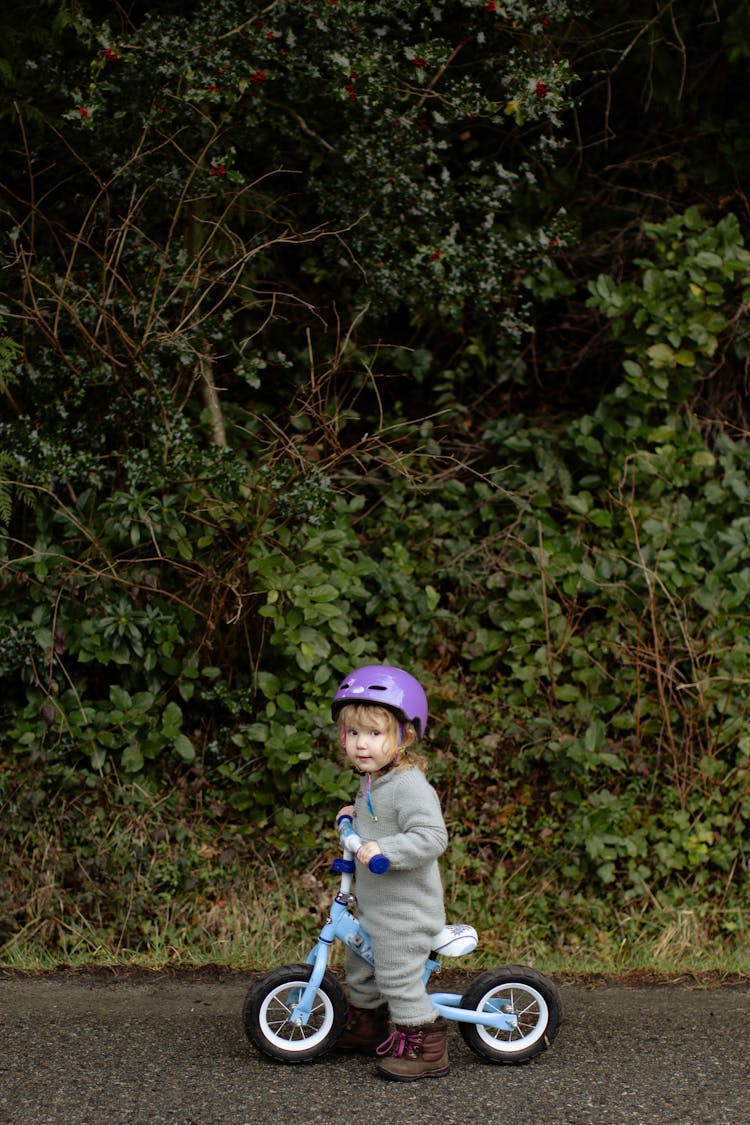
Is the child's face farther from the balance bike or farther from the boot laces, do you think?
the boot laces

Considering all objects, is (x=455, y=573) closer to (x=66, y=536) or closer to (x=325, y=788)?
(x=325, y=788)

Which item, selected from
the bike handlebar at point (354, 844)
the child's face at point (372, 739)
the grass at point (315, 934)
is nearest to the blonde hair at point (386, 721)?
the child's face at point (372, 739)

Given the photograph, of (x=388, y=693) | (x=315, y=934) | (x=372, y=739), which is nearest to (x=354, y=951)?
(x=372, y=739)

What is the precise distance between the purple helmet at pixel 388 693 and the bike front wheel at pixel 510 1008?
75 cm

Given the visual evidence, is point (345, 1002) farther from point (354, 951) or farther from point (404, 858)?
point (404, 858)

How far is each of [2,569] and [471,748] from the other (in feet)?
7.40

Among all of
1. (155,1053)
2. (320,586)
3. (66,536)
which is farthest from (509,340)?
(155,1053)

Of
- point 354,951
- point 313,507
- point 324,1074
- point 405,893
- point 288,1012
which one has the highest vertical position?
point 313,507

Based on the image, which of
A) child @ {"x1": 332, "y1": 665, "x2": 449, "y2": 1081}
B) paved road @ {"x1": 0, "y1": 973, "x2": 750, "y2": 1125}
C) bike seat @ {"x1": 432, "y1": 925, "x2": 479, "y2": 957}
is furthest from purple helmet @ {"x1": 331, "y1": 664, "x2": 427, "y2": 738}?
paved road @ {"x1": 0, "y1": 973, "x2": 750, "y2": 1125}

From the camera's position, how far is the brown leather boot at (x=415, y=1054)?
132 inches

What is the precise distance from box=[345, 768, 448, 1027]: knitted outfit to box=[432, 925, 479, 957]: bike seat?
0.09 feet

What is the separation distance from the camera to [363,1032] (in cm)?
356

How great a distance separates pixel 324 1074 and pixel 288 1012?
20 centimetres

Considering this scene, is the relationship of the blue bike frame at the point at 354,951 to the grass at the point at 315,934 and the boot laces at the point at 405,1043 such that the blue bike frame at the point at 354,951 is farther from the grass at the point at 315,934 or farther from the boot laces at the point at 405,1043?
the grass at the point at 315,934
